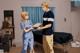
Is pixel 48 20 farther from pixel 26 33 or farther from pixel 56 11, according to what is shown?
pixel 56 11

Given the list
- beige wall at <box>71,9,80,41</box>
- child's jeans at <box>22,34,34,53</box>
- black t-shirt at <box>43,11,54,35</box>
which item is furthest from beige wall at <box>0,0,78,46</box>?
black t-shirt at <box>43,11,54,35</box>

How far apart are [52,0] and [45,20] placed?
3.60m

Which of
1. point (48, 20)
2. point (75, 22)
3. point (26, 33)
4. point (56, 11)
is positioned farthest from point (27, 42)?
point (75, 22)

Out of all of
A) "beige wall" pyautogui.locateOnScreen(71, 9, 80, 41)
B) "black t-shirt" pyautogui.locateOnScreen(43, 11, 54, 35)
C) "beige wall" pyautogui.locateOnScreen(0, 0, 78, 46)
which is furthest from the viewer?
"beige wall" pyautogui.locateOnScreen(71, 9, 80, 41)

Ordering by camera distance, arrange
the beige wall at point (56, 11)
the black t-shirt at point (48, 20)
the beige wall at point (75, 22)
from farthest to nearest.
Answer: the beige wall at point (75, 22), the beige wall at point (56, 11), the black t-shirt at point (48, 20)

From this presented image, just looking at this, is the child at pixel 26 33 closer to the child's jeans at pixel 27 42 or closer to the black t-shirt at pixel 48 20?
the child's jeans at pixel 27 42

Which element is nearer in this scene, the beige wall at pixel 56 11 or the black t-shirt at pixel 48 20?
the black t-shirt at pixel 48 20

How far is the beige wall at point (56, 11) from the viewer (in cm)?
788

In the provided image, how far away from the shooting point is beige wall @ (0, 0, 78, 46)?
7875mm

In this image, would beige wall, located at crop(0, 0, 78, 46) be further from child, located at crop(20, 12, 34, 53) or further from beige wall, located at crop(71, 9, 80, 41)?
child, located at crop(20, 12, 34, 53)

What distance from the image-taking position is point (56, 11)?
812 cm

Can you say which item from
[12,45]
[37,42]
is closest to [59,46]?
[37,42]

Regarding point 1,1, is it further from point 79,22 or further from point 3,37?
point 79,22

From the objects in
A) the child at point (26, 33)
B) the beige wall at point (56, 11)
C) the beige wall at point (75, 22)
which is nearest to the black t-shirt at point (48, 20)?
the child at point (26, 33)
